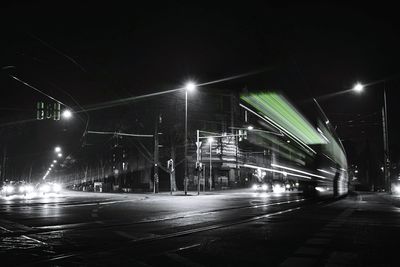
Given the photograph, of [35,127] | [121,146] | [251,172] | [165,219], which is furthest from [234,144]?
[165,219]

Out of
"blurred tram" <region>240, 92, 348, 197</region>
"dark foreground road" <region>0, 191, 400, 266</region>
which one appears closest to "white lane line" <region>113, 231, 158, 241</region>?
"dark foreground road" <region>0, 191, 400, 266</region>

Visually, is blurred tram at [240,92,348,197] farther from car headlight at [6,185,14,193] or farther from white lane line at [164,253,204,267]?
car headlight at [6,185,14,193]

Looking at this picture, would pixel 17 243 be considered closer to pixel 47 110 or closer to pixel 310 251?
pixel 310 251

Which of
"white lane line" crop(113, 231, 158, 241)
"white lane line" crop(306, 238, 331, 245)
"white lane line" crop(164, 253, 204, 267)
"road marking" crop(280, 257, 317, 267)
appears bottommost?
"white lane line" crop(306, 238, 331, 245)

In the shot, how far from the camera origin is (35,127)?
58125 millimetres

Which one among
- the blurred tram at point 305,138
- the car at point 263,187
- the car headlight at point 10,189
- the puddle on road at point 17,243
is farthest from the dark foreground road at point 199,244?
the car at point 263,187

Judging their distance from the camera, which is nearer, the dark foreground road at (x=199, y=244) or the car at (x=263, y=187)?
the dark foreground road at (x=199, y=244)

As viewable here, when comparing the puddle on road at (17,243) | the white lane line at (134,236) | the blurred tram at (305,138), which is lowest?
the white lane line at (134,236)

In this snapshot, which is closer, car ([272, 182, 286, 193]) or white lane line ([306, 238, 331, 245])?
white lane line ([306, 238, 331, 245])

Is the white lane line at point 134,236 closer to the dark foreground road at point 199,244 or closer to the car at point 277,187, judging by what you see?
the dark foreground road at point 199,244

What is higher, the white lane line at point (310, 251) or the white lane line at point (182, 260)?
the white lane line at point (182, 260)

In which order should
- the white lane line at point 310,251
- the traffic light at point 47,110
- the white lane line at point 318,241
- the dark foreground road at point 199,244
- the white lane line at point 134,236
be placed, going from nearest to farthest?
the dark foreground road at point 199,244
the white lane line at point 310,251
the white lane line at point 318,241
the white lane line at point 134,236
the traffic light at point 47,110

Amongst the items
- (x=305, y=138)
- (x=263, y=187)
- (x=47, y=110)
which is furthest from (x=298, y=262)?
(x=263, y=187)

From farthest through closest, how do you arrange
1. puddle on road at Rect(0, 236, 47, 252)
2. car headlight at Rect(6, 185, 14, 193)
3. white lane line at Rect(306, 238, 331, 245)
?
car headlight at Rect(6, 185, 14, 193) → white lane line at Rect(306, 238, 331, 245) → puddle on road at Rect(0, 236, 47, 252)
